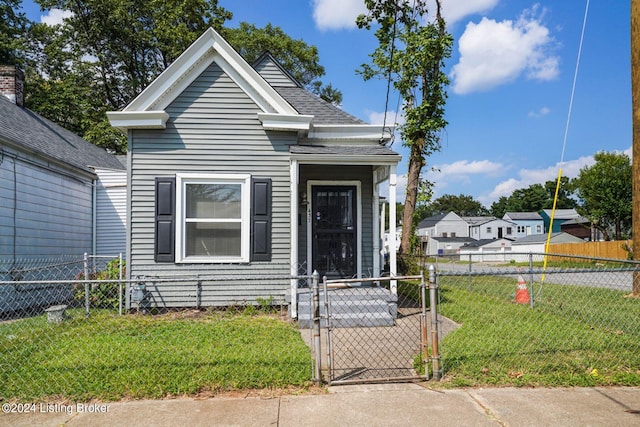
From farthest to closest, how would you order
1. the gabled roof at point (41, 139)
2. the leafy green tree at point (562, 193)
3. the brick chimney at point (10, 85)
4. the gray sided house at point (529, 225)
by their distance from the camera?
the leafy green tree at point (562, 193) < the gray sided house at point (529, 225) < the brick chimney at point (10, 85) < the gabled roof at point (41, 139)

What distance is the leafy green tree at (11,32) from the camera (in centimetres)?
2137

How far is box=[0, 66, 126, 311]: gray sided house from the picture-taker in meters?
8.50

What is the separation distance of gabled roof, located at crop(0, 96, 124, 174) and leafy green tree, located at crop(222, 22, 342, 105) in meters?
17.9

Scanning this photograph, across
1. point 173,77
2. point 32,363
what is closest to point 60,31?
point 173,77

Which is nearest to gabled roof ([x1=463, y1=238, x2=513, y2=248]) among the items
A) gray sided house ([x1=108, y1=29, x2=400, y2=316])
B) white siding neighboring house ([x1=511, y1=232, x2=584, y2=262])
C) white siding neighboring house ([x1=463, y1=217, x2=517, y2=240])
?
white siding neighboring house ([x1=511, y1=232, x2=584, y2=262])

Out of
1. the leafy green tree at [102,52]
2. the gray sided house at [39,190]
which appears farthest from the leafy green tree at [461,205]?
the gray sided house at [39,190]

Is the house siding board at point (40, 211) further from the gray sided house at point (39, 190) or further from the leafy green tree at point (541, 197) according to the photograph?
the leafy green tree at point (541, 197)

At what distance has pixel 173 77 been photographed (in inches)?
298

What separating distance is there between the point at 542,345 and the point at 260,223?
15.8ft

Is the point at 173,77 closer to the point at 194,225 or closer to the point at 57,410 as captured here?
the point at 194,225

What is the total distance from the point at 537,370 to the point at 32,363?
553 cm

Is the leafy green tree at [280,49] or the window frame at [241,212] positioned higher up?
the leafy green tree at [280,49]

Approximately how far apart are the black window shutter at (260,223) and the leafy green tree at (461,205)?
93.4 metres

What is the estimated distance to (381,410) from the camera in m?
3.56
